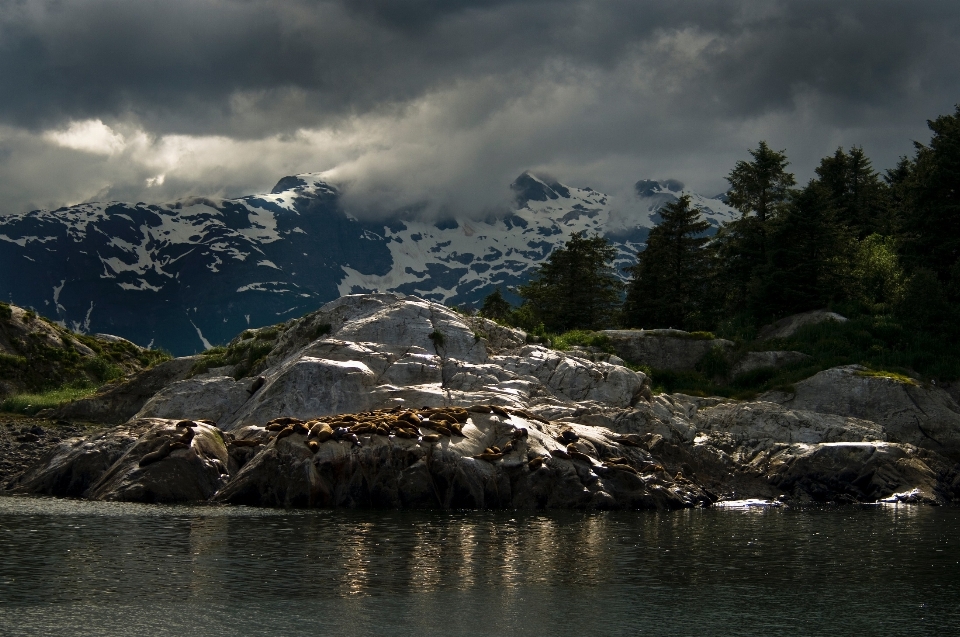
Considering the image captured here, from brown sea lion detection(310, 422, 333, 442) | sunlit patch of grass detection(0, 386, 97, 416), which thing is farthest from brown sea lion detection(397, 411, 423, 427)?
sunlit patch of grass detection(0, 386, 97, 416)

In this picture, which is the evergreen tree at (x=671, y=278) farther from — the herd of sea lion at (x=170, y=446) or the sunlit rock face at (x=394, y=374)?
the herd of sea lion at (x=170, y=446)

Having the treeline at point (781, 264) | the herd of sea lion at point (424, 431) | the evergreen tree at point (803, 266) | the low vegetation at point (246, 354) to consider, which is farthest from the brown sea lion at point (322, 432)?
the evergreen tree at point (803, 266)

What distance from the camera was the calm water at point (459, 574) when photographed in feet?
56.9

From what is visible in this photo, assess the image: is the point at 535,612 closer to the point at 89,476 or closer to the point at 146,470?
the point at 146,470

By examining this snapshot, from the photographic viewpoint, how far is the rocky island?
3189 cm

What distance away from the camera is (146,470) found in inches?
1262

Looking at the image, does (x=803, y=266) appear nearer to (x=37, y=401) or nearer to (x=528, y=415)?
(x=528, y=415)

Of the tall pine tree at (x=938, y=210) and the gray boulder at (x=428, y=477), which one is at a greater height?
the tall pine tree at (x=938, y=210)

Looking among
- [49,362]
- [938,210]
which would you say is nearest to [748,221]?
[938,210]

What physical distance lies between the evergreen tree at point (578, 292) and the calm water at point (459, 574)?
136ft

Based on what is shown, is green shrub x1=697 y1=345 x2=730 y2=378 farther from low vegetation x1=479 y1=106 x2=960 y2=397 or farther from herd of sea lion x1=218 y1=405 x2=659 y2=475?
herd of sea lion x1=218 y1=405 x2=659 y2=475

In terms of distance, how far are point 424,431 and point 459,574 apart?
479 inches

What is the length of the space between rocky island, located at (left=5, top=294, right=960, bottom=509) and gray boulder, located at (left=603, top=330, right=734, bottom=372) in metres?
6.76

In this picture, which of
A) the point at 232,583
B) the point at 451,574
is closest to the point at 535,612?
the point at 451,574
